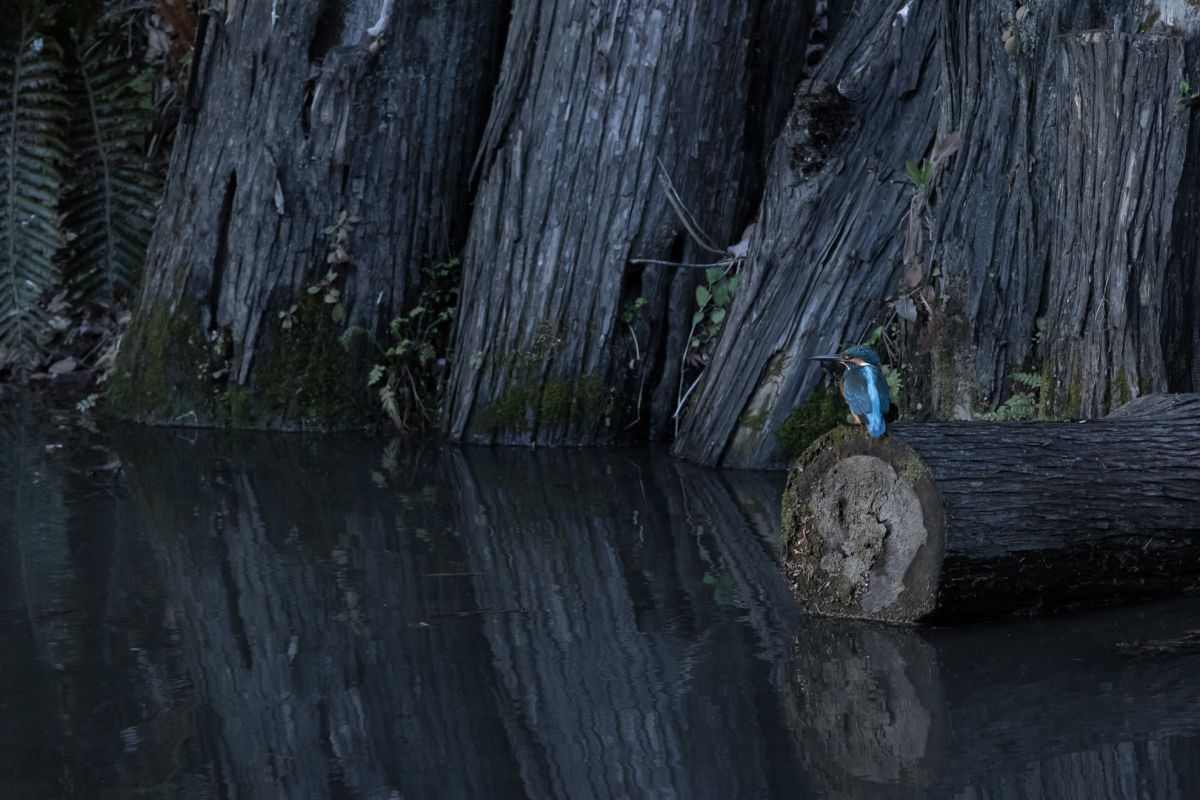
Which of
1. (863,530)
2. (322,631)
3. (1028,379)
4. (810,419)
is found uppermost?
(1028,379)

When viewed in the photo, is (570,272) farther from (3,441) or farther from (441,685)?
(441,685)

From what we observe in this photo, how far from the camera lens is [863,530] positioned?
323 centimetres

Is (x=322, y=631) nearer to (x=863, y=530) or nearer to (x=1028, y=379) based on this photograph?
(x=863, y=530)

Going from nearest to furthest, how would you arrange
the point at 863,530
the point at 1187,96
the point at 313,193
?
the point at 863,530 < the point at 1187,96 < the point at 313,193

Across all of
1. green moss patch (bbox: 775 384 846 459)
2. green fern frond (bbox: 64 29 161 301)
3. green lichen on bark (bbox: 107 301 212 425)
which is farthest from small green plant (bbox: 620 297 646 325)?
green fern frond (bbox: 64 29 161 301)

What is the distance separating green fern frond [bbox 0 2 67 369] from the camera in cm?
723

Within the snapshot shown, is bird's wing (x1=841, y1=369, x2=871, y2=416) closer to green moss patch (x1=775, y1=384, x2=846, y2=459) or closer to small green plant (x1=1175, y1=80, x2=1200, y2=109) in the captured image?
small green plant (x1=1175, y1=80, x2=1200, y2=109)

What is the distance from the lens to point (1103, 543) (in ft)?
10.6

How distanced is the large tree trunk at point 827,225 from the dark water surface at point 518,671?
26.2 inches

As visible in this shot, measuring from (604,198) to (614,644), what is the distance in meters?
2.82

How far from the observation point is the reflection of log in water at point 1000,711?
7.50 ft

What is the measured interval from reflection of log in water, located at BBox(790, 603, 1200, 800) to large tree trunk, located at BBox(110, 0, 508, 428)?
132 inches

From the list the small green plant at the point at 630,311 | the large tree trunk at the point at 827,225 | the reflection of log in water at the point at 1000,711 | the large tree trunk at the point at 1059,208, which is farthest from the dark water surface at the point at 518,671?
the small green plant at the point at 630,311

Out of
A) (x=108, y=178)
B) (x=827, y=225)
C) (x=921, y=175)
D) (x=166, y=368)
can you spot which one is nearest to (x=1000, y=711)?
(x=921, y=175)
